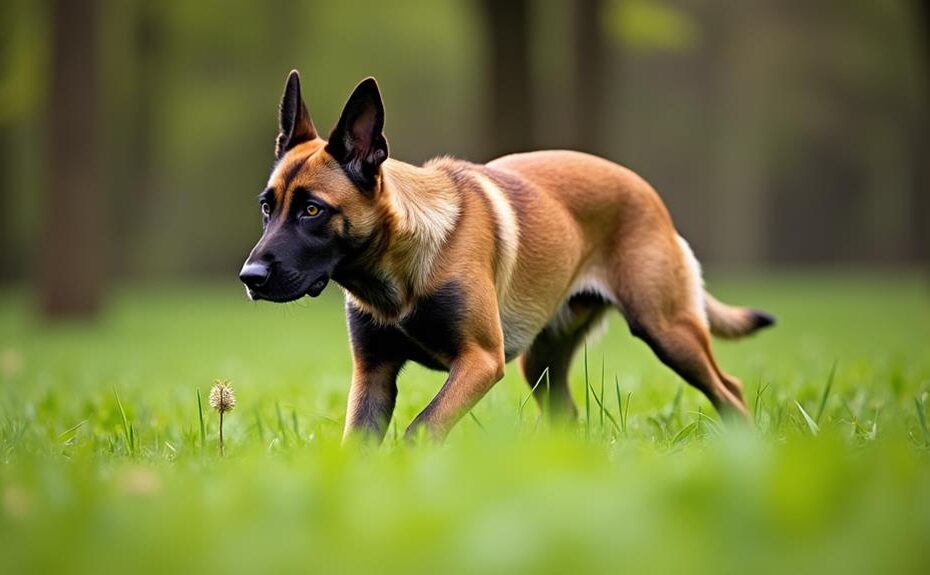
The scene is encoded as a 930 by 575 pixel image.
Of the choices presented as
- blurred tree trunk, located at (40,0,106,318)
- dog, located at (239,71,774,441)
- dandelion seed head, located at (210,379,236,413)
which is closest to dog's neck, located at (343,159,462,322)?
dog, located at (239,71,774,441)

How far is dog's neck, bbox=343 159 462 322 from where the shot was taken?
4145 mm

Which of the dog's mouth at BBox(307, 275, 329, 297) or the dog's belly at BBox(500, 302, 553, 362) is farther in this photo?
the dog's belly at BBox(500, 302, 553, 362)

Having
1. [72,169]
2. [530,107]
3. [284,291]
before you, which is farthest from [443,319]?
[72,169]

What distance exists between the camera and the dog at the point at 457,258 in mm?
4004

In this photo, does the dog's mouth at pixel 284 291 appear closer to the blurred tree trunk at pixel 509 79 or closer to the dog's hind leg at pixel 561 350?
the dog's hind leg at pixel 561 350

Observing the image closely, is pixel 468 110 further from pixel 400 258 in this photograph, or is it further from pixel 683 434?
pixel 683 434

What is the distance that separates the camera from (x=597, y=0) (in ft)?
58.9

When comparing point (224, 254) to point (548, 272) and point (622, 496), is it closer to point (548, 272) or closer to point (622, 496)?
point (548, 272)

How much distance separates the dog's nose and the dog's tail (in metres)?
2.59

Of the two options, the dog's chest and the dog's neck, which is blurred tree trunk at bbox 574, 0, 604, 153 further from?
the dog's chest

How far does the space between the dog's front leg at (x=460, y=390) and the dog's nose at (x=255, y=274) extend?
757mm

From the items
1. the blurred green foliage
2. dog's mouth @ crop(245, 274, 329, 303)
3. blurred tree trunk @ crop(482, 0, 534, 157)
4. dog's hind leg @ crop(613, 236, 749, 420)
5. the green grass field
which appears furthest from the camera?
the blurred green foliage

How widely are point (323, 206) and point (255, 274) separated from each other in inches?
14.8

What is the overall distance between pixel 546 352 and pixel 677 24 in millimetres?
13270
